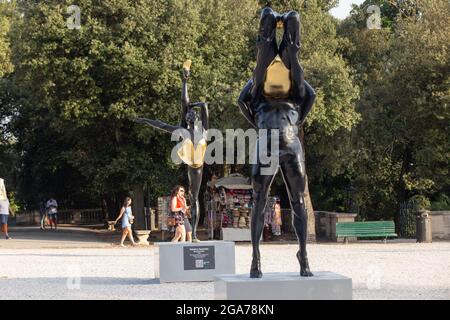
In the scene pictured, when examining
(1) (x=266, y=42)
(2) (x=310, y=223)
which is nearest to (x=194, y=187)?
(1) (x=266, y=42)

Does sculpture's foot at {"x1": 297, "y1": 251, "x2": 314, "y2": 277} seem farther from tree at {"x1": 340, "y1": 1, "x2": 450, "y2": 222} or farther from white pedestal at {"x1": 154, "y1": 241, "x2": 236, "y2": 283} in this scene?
tree at {"x1": 340, "y1": 1, "x2": 450, "y2": 222}

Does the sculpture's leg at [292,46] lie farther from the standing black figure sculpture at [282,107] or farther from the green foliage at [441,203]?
the green foliage at [441,203]

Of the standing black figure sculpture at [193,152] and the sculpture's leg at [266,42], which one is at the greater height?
the sculpture's leg at [266,42]

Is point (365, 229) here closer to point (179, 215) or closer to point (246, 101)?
point (179, 215)

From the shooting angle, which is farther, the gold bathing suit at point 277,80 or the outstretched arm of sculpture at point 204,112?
the outstretched arm of sculpture at point 204,112

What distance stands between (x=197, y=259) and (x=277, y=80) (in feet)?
19.7

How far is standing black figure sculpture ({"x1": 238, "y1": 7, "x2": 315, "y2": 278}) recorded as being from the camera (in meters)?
9.42

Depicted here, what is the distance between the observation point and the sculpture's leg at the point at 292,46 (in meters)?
9.45

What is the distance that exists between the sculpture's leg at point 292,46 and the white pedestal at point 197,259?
5782 mm

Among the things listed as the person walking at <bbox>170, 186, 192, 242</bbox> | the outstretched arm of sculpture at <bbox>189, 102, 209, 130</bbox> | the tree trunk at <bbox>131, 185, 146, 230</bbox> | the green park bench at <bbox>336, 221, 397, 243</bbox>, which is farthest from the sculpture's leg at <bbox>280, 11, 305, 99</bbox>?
the tree trunk at <bbox>131, 185, 146, 230</bbox>

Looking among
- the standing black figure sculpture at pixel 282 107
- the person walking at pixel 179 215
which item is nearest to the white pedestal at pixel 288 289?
the standing black figure sculpture at pixel 282 107

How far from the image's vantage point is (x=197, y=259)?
48.8 ft
